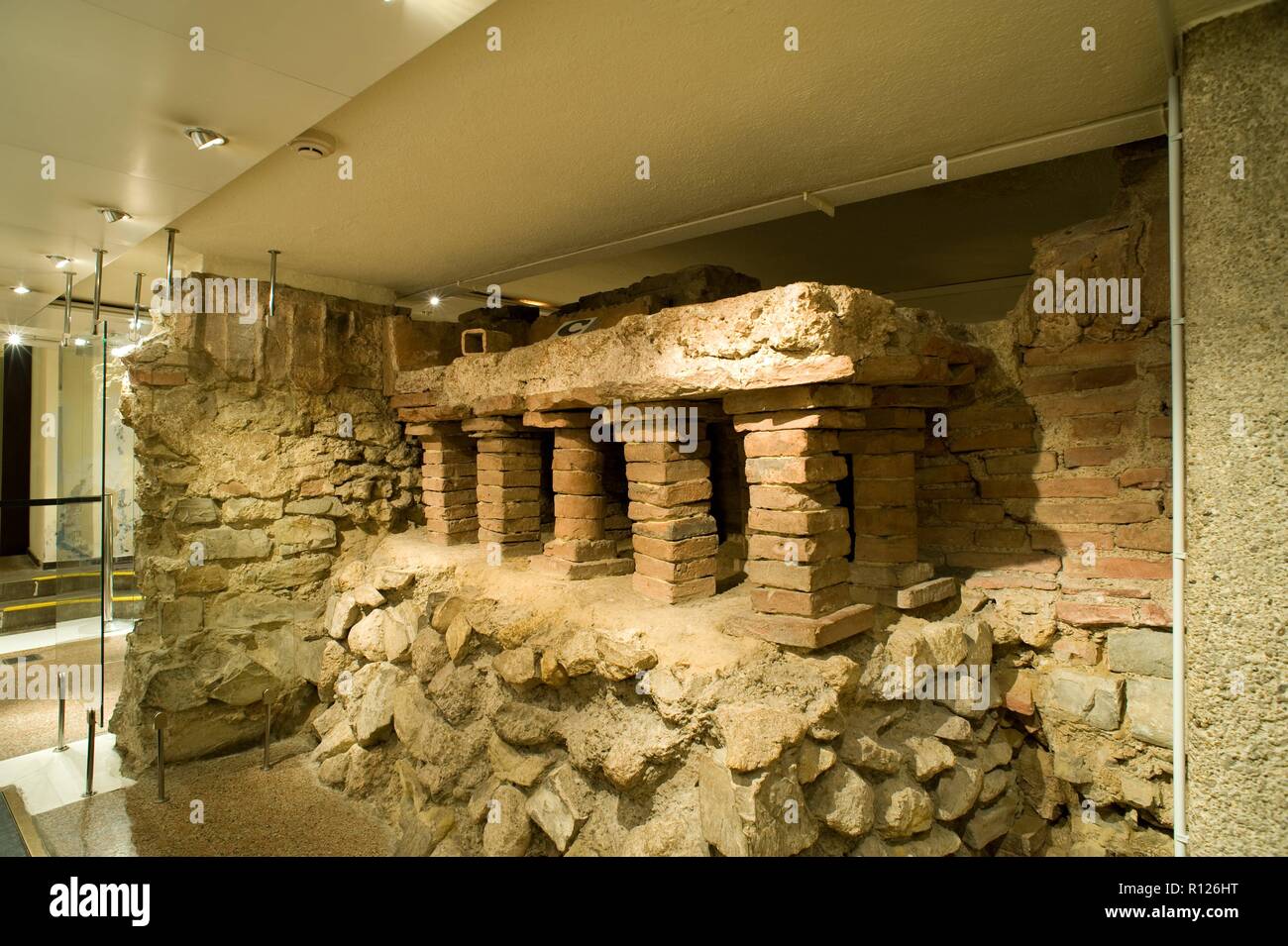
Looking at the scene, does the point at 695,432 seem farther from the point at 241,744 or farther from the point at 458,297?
the point at 241,744

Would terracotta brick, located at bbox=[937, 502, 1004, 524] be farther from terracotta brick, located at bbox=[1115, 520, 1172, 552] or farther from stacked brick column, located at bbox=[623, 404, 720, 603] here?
stacked brick column, located at bbox=[623, 404, 720, 603]

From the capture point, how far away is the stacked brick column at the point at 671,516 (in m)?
3.17

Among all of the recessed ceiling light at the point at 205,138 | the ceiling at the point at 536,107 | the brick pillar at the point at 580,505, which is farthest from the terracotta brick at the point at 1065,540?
the recessed ceiling light at the point at 205,138

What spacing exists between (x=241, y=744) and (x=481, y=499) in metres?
2.45

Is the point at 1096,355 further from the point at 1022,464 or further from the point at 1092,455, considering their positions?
the point at 1022,464

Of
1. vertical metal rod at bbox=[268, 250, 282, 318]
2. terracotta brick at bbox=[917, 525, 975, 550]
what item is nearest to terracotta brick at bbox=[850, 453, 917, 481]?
terracotta brick at bbox=[917, 525, 975, 550]

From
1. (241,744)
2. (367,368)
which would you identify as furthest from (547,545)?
(241,744)

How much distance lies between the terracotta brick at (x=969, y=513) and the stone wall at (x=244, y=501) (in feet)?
13.4

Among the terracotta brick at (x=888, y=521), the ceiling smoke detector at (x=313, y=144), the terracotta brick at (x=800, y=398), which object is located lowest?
the terracotta brick at (x=888, y=521)

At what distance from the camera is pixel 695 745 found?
99.7 inches

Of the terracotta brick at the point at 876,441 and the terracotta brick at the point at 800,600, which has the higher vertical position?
the terracotta brick at the point at 876,441

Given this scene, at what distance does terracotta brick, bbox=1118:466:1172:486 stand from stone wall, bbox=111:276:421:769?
15.6ft

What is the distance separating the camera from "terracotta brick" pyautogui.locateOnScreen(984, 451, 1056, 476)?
10.5ft

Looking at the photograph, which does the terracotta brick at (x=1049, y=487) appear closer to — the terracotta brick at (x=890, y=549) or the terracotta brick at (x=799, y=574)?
the terracotta brick at (x=890, y=549)
